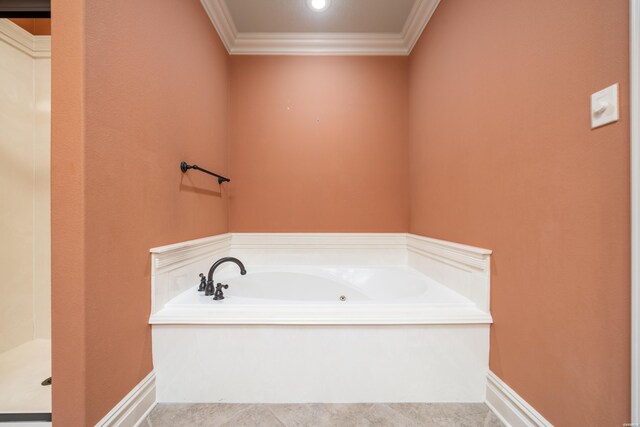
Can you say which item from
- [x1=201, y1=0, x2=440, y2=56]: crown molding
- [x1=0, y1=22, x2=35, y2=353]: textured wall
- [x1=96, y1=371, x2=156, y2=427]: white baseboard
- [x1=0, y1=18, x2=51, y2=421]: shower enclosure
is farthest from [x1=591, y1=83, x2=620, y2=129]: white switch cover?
[x1=0, y1=22, x2=35, y2=353]: textured wall

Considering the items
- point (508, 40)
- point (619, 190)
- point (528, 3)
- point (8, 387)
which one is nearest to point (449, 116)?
point (508, 40)

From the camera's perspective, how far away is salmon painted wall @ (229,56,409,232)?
2.25m

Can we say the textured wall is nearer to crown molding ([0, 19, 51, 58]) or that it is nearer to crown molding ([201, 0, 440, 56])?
crown molding ([0, 19, 51, 58])

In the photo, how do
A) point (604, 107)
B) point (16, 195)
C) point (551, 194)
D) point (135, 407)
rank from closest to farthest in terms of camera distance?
point (604, 107) < point (551, 194) < point (135, 407) < point (16, 195)

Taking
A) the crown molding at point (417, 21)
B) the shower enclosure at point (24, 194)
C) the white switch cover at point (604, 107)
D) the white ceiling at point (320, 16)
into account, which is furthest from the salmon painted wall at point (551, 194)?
the shower enclosure at point (24, 194)

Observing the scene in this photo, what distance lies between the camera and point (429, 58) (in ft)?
6.05

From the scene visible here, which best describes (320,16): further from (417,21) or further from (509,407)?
(509,407)

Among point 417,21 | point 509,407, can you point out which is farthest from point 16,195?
point 417,21

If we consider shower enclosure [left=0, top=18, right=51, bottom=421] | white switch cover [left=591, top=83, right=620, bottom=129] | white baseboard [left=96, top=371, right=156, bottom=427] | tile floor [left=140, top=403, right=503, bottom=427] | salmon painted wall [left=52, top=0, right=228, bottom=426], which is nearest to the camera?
white switch cover [left=591, top=83, right=620, bottom=129]

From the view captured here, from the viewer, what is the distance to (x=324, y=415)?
110 centimetres

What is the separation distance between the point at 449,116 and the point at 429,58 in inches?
24.1

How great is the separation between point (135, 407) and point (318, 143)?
2077 millimetres

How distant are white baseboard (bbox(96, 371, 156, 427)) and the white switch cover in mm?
1932

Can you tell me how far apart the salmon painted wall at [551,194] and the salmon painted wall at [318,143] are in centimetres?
85
